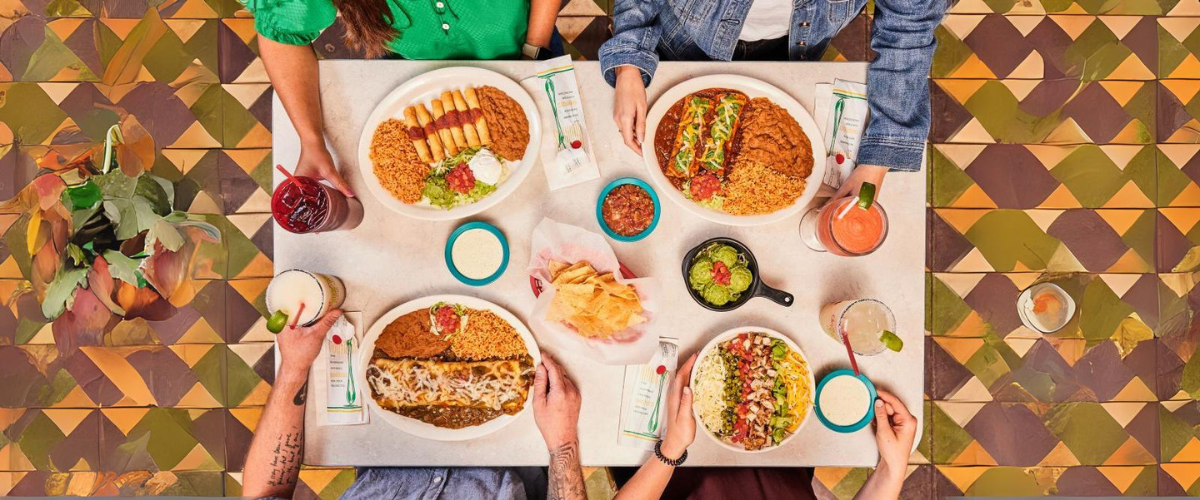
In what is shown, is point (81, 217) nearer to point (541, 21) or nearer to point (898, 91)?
point (541, 21)

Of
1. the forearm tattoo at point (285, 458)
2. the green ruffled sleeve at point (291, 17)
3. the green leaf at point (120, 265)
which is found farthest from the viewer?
the green leaf at point (120, 265)

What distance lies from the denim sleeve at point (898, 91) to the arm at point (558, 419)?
3.96ft

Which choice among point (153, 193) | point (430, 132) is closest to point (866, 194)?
point (430, 132)

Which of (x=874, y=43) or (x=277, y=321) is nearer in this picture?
(x=277, y=321)

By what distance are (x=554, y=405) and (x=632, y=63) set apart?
3.61 feet

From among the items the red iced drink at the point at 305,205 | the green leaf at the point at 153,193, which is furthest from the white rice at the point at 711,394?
the green leaf at the point at 153,193

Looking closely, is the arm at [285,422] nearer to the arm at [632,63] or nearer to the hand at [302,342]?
the hand at [302,342]

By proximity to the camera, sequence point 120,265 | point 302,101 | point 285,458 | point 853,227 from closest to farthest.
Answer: point 853,227, point 302,101, point 285,458, point 120,265

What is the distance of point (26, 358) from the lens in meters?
2.89

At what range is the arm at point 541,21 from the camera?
2002mm

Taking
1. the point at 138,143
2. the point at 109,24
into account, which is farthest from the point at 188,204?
the point at 109,24

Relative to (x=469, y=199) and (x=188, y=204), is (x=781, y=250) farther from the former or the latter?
(x=188, y=204)

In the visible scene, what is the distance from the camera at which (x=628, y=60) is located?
5.76ft

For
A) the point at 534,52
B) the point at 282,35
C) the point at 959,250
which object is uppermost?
the point at 282,35
